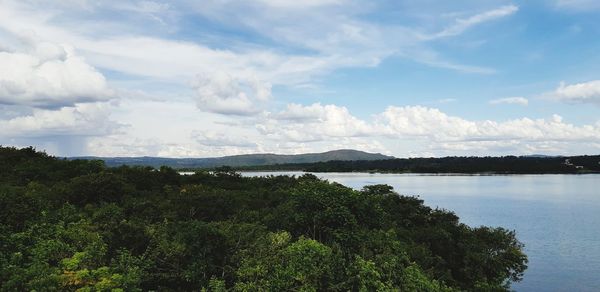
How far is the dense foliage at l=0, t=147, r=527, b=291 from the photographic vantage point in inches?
1039

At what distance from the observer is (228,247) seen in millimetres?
30500

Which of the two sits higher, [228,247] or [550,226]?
[228,247]

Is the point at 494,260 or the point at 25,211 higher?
the point at 25,211

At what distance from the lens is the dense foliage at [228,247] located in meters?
26.4

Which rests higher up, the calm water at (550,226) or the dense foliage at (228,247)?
the dense foliage at (228,247)

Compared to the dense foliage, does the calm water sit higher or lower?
lower

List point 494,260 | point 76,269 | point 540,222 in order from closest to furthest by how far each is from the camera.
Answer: point 76,269, point 494,260, point 540,222

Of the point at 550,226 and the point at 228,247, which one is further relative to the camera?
the point at 550,226

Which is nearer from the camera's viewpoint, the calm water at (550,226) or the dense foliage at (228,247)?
the dense foliage at (228,247)

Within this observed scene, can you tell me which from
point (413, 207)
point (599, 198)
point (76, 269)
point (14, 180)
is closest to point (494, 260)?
point (413, 207)

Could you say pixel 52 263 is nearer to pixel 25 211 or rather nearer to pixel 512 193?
pixel 25 211

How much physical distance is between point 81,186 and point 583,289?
192 feet

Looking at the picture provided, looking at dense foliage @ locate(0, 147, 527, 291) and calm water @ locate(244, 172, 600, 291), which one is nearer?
dense foliage @ locate(0, 147, 527, 291)

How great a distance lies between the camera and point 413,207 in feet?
205
